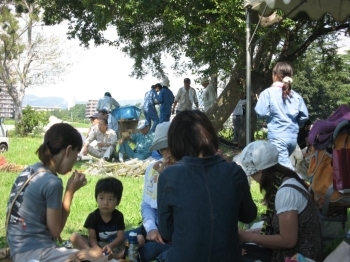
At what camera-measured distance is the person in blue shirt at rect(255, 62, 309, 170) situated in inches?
245

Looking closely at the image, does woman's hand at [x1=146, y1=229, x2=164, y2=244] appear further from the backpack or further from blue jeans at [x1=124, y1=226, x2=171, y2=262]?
the backpack

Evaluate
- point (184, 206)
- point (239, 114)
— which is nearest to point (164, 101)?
point (239, 114)

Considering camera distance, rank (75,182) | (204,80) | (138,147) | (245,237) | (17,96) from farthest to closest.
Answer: (17,96), (204,80), (138,147), (75,182), (245,237)

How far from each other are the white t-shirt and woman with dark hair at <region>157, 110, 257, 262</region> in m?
0.47

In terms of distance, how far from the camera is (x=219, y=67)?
13.0 metres

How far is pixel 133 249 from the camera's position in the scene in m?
3.80

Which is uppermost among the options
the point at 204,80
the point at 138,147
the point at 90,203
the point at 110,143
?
the point at 204,80

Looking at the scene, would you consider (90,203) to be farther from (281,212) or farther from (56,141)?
(281,212)

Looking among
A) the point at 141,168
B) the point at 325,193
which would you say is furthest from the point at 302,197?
the point at 141,168

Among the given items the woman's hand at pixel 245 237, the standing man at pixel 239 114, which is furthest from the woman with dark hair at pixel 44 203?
the standing man at pixel 239 114

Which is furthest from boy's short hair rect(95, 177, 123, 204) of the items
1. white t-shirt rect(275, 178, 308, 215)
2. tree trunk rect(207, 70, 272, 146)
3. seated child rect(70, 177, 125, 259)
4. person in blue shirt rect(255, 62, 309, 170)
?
tree trunk rect(207, 70, 272, 146)

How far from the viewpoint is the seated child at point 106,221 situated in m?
4.20

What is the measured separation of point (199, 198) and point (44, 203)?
1.07m

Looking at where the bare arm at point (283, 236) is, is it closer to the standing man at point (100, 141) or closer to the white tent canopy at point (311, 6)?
the white tent canopy at point (311, 6)
